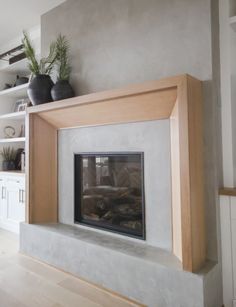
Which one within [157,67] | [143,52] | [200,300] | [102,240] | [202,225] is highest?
[143,52]

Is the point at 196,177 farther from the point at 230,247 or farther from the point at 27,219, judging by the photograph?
the point at 27,219

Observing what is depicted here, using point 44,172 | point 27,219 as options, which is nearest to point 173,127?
point 44,172

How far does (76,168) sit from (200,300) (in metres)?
1.67

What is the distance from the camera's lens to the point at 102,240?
2215 millimetres

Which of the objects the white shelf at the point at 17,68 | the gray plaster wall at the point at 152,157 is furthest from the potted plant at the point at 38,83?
the white shelf at the point at 17,68

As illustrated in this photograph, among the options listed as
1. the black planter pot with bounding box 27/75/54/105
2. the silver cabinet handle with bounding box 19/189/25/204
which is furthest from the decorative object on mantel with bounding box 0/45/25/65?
the silver cabinet handle with bounding box 19/189/25/204

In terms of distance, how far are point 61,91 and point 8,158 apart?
6.33 ft

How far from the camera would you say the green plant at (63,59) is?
2.57 metres

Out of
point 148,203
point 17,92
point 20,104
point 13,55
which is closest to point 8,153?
point 20,104

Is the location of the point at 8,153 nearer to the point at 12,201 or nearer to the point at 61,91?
the point at 12,201

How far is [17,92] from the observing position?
12.3 ft

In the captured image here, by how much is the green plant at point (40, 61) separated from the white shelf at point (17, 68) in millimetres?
891

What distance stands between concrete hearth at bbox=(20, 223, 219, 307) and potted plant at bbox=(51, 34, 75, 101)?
1344mm

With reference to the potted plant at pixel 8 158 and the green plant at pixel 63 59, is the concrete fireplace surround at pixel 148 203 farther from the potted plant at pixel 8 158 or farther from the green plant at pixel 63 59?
the potted plant at pixel 8 158
